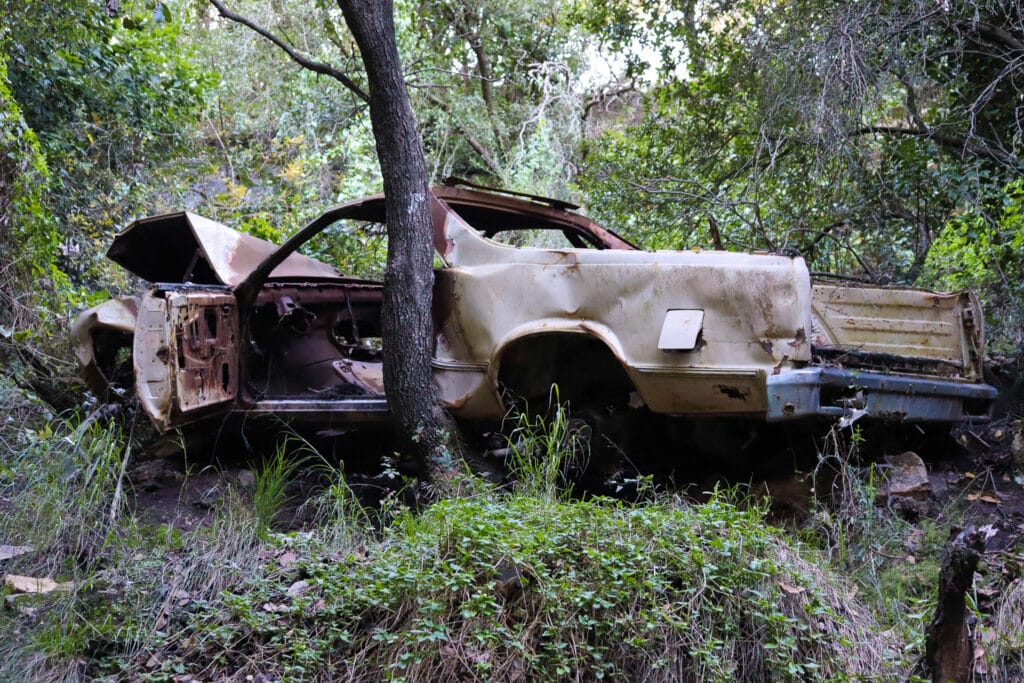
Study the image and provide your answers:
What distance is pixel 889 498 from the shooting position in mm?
4414

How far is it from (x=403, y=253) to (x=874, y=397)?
2546 mm

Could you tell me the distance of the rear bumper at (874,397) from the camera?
13.6 ft

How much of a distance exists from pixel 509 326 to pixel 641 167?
3862 millimetres

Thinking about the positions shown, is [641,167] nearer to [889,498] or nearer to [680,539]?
[889,498]

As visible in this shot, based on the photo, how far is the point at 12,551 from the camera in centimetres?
416

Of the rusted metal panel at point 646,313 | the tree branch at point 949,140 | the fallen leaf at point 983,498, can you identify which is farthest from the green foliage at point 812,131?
the fallen leaf at point 983,498

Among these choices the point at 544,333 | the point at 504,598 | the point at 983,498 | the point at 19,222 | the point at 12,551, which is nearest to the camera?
the point at 504,598

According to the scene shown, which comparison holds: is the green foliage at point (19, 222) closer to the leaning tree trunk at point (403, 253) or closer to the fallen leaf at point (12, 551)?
the fallen leaf at point (12, 551)

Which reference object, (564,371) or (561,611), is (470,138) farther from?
(561,611)

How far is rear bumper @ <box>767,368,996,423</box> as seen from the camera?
416cm

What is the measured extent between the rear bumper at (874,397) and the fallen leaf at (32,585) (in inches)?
125

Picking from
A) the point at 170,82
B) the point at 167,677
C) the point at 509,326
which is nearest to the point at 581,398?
the point at 509,326

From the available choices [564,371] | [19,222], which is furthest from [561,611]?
[19,222]

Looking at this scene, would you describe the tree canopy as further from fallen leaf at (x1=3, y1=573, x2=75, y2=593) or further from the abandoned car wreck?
fallen leaf at (x1=3, y1=573, x2=75, y2=593)
